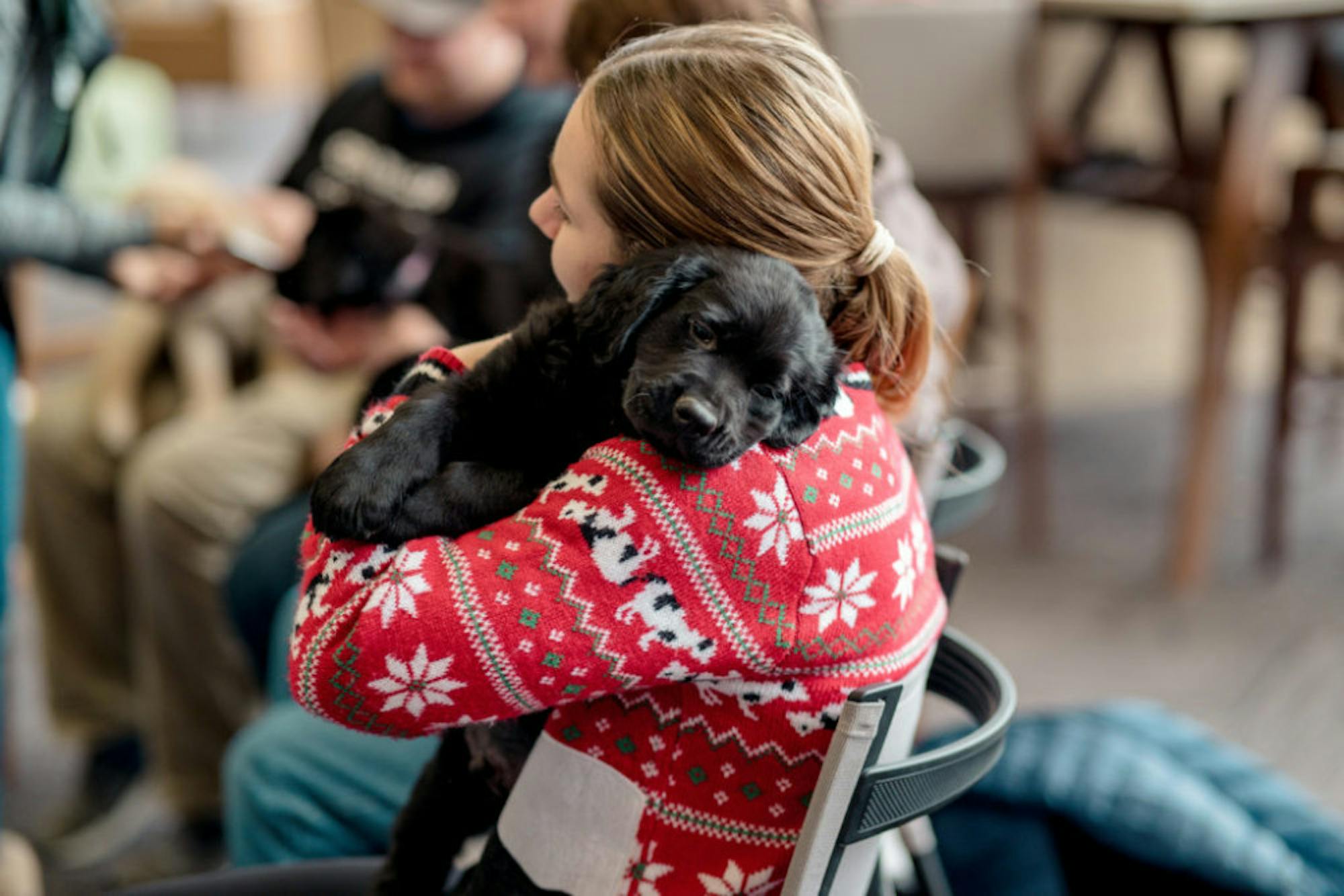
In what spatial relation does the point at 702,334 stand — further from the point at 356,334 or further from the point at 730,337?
the point at 356,334

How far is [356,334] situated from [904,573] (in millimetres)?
1465

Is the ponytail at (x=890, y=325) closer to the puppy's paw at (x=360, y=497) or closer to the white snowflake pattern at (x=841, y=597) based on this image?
the white snowflake pattern at (x=841, y=597)

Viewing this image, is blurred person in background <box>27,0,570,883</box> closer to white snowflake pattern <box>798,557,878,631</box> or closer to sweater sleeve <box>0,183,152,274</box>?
sweater sleeve <box>0,183,152,274</box>

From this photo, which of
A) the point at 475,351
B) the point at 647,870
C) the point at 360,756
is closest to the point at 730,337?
the point at 475,351

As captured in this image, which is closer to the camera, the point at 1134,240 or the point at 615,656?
the point at 615,656

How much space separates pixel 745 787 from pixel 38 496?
1.86m

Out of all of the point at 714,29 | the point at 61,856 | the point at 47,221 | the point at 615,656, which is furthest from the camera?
the point at 61,856

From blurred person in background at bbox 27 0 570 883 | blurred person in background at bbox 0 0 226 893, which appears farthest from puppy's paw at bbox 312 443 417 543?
blurred person in background at bbox 27 0 570 883

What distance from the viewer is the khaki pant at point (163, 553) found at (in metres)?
2.01

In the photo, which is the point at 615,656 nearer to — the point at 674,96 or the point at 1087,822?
the point at 674,96

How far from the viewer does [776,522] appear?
75cm

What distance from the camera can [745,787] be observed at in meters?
0.79

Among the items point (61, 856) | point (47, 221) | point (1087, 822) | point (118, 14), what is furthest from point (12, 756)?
point (118, 14)

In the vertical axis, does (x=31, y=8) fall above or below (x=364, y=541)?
above
